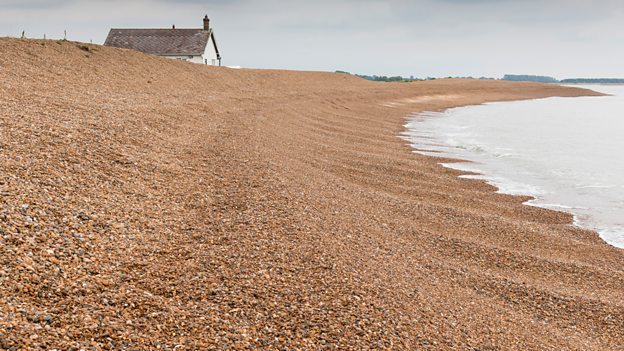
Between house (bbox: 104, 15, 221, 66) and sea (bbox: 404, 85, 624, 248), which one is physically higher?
house (bbox: 104, 15, 221, 66)

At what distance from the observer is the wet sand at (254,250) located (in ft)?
22.6

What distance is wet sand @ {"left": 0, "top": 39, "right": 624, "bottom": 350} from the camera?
6.90 metres

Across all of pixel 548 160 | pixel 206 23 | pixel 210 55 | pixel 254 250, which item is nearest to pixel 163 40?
pixel 206 23

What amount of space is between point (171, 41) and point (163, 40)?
966mm

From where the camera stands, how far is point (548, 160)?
28.3 metres

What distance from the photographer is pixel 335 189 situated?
593 inches

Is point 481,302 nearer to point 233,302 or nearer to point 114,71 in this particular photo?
point 233,302

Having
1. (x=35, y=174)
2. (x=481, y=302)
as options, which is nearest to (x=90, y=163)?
(x=35, y=174)

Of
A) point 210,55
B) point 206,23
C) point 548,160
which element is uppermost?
point 206,23

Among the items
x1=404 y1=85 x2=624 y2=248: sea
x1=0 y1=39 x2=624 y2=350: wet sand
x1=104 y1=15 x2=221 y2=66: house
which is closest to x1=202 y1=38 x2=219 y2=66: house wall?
x1=104 y1=15 x2=221 y2=66: house

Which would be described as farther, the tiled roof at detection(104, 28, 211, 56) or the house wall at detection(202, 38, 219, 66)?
the house wall at detection(202, 38, 219, 66)

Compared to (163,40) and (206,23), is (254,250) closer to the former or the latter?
(163,40)

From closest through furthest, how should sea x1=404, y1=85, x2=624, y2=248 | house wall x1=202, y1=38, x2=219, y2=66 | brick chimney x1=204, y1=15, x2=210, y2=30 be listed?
sea x1=404, y1=85, x2=624, y2=248 < house wall x1=202, y1=38, x2=219, y2=66 < brick chimney x1=204, y1=15, x2=210, y2=30

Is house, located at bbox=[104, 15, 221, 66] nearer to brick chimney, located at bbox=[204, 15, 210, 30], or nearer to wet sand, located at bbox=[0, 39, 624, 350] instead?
brick chimney, located at bbox=[204, 15, 210, 30]
